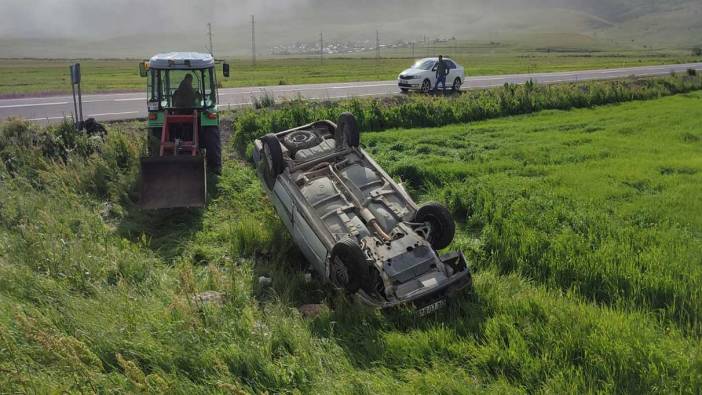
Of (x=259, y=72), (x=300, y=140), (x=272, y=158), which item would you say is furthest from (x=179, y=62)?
(x=259, y=72)

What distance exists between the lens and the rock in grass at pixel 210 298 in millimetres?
5376

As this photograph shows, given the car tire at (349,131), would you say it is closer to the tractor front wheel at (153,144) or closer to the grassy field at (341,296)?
the grassy field at (341,296)

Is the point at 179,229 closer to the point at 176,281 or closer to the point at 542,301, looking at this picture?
the point at 176,281

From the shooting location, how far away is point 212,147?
11.1m

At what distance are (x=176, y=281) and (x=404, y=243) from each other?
2.78 meters

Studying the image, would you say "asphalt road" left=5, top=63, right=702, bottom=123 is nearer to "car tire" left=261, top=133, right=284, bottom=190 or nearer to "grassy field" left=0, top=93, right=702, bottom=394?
"grassy field" left=0, top=93, right=702, bottom=394

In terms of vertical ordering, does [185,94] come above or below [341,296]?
above

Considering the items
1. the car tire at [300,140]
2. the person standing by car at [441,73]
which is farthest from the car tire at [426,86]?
the car tire at [300,140]

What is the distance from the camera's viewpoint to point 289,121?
1444cm

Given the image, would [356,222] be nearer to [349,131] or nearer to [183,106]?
[349,131]

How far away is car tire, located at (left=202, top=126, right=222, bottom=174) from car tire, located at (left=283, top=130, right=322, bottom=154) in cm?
238

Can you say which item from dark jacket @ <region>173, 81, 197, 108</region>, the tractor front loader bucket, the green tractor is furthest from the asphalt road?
the tractor front loader bucket

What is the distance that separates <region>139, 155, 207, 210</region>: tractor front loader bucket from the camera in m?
9.14

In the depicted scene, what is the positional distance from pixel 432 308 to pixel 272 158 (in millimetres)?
3627
